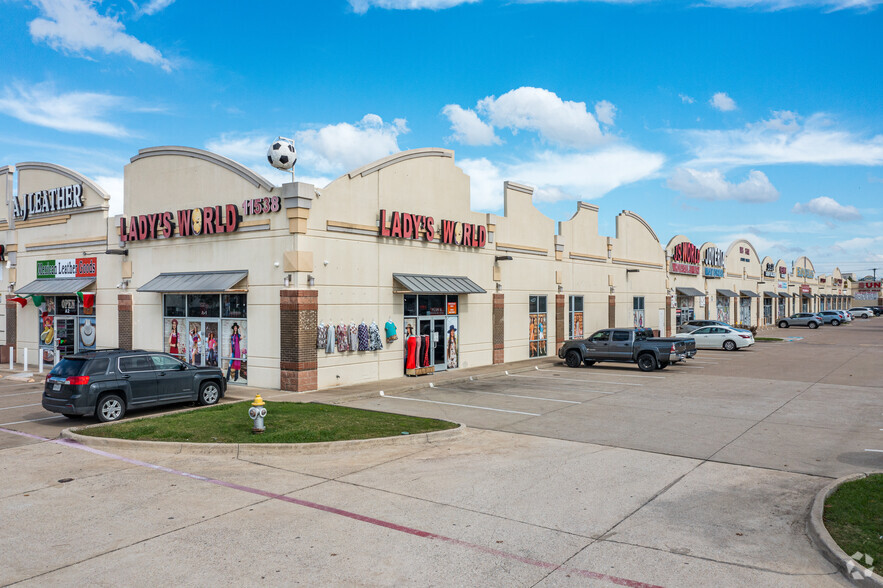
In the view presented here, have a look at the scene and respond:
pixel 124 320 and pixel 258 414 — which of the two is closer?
pixel 258 414

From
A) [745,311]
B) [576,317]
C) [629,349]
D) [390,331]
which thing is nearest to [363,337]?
[390,331]

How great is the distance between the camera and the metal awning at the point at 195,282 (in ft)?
67.2

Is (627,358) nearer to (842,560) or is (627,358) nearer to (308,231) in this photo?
(308,231)

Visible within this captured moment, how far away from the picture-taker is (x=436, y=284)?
24.0m

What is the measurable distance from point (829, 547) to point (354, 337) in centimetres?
1580

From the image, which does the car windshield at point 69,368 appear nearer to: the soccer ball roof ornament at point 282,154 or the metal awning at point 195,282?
the metal awning at point 195,282

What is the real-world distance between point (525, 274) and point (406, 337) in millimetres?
8924

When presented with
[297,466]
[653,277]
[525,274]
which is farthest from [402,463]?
[653,277]

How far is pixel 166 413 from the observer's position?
15930 mm

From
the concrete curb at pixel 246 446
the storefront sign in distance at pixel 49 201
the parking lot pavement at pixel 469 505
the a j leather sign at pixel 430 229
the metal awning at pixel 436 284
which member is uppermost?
the storefront sign in distance at pixel 49 201

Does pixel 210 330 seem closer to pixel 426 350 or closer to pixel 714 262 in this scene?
pixel 426 350

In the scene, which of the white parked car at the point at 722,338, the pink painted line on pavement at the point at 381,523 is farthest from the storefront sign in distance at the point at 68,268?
the white parked car at the point at 722,338

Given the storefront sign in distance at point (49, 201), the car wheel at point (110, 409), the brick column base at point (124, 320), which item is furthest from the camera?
the storefront sign in distance at point (49, 201)

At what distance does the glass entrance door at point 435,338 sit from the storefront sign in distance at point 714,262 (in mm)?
35111
